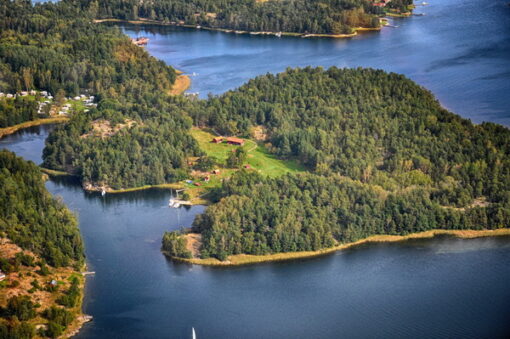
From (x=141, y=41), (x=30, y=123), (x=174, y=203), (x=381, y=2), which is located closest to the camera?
(x=174, y=203)

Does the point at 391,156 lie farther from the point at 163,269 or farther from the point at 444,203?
the point at 163,269

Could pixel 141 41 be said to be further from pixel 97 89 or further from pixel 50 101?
pixel 50 101

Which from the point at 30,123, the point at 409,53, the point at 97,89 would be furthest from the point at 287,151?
the point at 409,53

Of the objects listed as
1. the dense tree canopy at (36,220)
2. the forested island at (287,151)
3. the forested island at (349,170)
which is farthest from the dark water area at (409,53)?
the dense tree canopy at (36,220)

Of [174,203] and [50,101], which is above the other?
[50,101]

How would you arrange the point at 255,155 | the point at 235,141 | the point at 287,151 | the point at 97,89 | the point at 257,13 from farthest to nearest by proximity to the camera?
the point at 257,13 → the point at 97,89 → the point at 235,141 → the point at 255,155 → the point at 287,151

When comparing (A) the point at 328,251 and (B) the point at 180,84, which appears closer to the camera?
(A) the point at 328,251

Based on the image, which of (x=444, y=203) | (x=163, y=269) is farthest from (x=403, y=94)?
(x=163, y=269)
